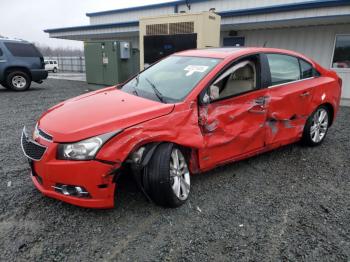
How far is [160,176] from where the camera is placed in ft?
8.64

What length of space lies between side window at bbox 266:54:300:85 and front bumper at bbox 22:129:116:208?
2.49 m

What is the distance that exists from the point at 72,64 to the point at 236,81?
2921 cm

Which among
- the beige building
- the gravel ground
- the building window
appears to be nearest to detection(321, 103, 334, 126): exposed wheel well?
the gravel ground

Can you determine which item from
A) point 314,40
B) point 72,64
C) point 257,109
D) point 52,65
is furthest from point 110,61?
point 52,65

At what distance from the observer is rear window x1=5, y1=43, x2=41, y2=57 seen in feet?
34.4

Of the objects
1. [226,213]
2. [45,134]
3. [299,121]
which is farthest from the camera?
[299,121]

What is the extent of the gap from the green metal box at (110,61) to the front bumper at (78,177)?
8.13 meters

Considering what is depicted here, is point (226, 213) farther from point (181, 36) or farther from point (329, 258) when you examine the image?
point (181, 36)

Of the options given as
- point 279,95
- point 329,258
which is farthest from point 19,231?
point 279,95

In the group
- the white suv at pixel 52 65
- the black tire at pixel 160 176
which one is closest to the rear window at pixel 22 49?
the black tire at pixel 160 176

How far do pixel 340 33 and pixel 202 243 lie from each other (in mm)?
9628

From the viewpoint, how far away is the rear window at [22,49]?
34.4ft

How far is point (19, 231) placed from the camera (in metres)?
2.51

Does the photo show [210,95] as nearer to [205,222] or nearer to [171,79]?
[171,79]
